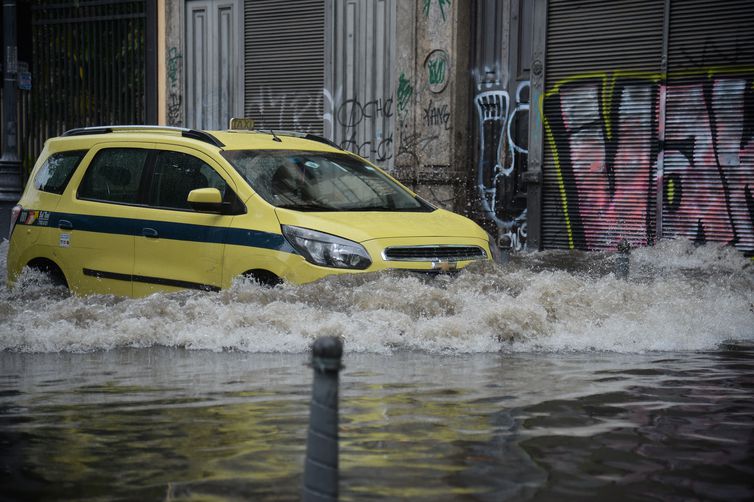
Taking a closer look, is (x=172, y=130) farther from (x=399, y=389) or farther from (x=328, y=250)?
(x=399, y=389)

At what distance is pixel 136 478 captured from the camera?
4703 mm

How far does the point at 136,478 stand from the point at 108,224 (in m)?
5.21

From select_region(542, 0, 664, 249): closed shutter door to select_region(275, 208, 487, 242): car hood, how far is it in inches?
241

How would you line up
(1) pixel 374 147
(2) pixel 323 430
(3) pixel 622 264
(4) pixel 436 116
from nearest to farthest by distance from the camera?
(2) pixel 323 430
(3) pixel 622 264
(4) pixel 436 116
(1) pixel 374 147

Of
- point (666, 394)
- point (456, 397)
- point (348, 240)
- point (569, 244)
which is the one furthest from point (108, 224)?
point (569, 244)

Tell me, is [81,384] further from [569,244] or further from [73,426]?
[569,244]

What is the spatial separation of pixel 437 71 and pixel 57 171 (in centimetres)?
741

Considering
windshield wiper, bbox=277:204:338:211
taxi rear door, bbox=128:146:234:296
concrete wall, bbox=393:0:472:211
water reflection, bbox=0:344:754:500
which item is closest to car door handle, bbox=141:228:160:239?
taxi rear door, bbox=128:146:234:296

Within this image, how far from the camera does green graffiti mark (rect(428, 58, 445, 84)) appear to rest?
16.5 m

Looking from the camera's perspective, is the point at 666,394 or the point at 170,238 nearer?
the point at 666,394

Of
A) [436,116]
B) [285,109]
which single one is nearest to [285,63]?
[285,109]

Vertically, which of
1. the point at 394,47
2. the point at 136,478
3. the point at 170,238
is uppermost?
the point at 394,47

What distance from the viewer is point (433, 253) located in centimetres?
885

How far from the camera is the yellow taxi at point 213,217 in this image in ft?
28.3
